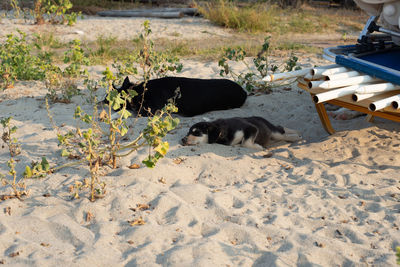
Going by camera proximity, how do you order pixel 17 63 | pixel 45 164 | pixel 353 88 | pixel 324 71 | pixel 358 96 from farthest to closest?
pixel 17 63 → pixel 324 71 → pixel 353 88 → pixel 358 96 → pixel 45 164

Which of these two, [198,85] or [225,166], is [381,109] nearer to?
[225,166]

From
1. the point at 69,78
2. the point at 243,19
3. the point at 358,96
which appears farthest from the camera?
the point at 243,19

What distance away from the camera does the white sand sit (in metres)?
3.19

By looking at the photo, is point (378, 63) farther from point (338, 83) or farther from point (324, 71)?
point (338, 83)

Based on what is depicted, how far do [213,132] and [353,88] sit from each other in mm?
1548

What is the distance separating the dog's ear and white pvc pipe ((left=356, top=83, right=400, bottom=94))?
1545 mm

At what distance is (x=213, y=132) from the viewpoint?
5.19 meters

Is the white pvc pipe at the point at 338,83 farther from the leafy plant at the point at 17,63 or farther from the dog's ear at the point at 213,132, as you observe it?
the leafy plant at the point at 17,63

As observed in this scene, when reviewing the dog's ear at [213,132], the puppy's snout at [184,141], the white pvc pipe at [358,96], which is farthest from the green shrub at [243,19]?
the white pvc pipe at [358,96]

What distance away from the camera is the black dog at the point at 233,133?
5156 millimetres

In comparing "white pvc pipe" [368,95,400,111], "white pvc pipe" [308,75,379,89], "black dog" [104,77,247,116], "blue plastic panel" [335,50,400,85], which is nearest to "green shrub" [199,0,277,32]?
"black dog" [104,77,247,116]

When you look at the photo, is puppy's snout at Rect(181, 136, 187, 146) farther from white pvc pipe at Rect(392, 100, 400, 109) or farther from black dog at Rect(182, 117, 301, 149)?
white pvc pipe at Rect(392, 100, 400, 109)

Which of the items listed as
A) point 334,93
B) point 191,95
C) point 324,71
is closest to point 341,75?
point 324,71

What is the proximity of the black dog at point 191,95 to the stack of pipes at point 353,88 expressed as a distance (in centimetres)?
151
